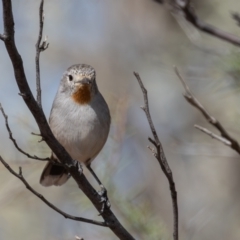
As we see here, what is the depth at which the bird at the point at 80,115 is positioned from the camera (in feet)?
15.9

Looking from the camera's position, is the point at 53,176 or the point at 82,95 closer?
the point at 82,95

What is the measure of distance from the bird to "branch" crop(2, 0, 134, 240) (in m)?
1.02

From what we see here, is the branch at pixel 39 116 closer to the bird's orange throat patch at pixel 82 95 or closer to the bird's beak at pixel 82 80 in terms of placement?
the bird's orange throat patch at pixel 82 95

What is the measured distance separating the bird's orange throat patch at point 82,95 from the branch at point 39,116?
1.15 m

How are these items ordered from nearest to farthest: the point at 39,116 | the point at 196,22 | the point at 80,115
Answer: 1. the point at 196,22
2. the point at 39,116
3. the point at 80,115

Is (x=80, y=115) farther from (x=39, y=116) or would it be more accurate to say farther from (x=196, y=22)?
(x=196, y=22)

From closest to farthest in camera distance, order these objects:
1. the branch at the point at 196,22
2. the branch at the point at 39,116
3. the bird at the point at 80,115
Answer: the branch at the point at 196,22 → the branch at the point at 39,116 → the bird at the point at 80,115

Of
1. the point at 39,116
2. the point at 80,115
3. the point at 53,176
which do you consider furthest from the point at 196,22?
the point at 53,176

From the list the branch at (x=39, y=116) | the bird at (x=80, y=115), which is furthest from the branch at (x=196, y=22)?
the bird at (x=80, y=115)

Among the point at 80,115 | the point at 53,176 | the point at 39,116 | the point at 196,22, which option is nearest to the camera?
the point at 196,22

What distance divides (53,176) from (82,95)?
100 centimetres

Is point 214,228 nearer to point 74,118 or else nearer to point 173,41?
point 173,41

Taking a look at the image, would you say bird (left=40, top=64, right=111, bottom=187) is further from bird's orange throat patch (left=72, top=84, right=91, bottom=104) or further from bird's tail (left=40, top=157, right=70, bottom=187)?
bird's tail (left=40, top=157, right=70, bottom=187)

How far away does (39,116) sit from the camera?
3.44 metres
